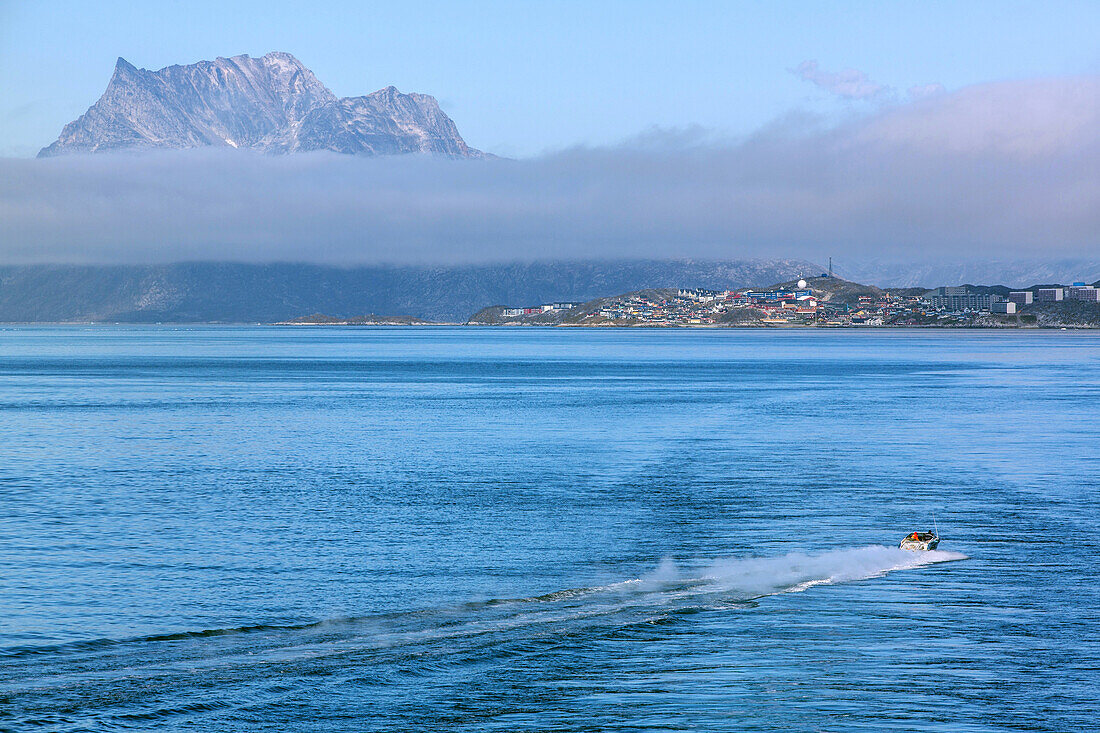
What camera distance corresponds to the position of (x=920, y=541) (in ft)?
115

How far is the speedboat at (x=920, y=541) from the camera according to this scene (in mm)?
35156

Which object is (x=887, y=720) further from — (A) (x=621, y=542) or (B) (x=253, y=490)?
(B) (x=253, y=490)

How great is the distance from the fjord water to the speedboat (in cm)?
72

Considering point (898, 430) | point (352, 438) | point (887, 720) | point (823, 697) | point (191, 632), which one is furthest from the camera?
point (898, 430)

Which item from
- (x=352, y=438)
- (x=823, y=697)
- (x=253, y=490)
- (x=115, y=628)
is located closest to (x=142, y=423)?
(x=352, y=438)

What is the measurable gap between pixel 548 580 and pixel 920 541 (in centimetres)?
1265

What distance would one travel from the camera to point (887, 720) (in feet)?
66.3

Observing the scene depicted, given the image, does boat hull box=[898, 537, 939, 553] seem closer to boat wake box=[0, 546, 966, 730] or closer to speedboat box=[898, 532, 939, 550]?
speedboat box=[898, 532, 939, 550]

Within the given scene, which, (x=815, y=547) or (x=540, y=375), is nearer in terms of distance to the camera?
(x=815, y=547)

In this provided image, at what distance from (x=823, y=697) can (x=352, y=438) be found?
2158 inches

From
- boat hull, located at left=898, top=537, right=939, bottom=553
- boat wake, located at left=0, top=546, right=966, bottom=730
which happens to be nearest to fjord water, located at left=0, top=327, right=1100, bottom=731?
boat wake, located at left=0, top=546, right=966, bottom=730

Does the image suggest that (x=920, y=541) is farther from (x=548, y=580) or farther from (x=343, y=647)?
(x=343, y=647)

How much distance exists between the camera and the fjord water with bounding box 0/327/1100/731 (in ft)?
70.1

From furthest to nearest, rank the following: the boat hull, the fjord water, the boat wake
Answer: the boat hull < the boat wake < the fjord water
